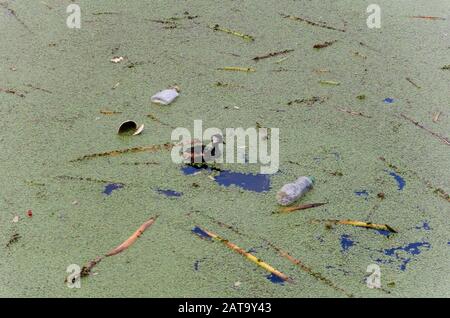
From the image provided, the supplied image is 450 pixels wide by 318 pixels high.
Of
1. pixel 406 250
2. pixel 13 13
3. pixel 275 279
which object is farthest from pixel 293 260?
pixel 13 13

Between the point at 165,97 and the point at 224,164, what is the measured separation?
1.42 feet

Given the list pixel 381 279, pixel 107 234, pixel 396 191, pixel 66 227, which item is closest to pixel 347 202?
pixel 396 191

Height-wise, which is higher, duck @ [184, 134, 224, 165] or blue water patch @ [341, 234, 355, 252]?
duck @ [184, 134, 224, 165]

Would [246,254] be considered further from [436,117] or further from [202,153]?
[436,117]

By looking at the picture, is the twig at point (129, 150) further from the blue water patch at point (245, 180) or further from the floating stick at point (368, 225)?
the floating stick at point (368, 225)

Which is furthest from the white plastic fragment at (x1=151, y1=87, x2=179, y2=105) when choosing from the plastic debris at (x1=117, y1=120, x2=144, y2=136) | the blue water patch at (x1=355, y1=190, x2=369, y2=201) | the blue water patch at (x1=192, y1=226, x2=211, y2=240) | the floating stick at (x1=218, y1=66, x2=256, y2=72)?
the blue water patch at (x1=355, y1=190, x2=369, y2=201)

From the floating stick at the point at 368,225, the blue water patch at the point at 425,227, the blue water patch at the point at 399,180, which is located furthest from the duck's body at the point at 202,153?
the blue water patch at the point at 425,227

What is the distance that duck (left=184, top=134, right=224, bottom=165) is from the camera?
1.99 m

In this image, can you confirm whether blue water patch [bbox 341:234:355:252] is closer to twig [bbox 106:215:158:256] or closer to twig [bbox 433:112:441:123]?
twig [bbox 106:215:158:256]

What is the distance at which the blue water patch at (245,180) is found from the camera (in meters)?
1.89

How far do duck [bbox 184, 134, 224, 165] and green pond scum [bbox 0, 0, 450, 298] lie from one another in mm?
40

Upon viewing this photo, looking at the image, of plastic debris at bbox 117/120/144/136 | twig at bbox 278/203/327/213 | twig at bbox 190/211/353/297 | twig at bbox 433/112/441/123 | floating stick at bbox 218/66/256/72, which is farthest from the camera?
floating stick at bbox 218/66/256/72

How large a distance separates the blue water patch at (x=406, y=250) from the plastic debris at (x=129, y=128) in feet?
3.26
